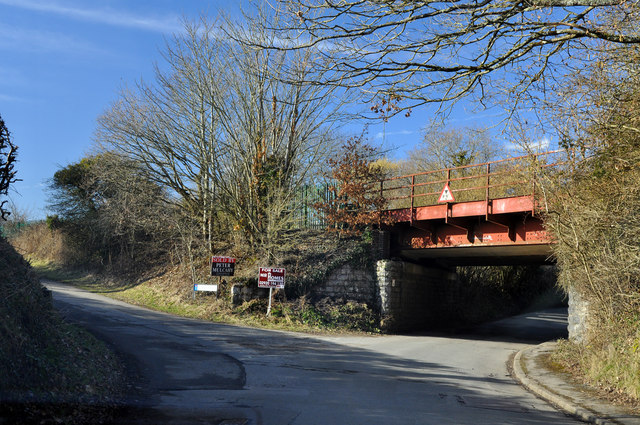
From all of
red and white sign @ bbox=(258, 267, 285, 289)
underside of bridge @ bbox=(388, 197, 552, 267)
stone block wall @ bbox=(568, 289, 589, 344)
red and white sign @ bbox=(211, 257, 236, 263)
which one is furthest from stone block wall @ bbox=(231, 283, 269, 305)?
stone block wall @ bbox=(568, 289, 589, 344)

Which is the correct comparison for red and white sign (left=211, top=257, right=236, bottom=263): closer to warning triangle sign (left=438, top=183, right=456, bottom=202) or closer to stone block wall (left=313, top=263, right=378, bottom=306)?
stone block wall (left=313, top=263, right=378, bottom=306)

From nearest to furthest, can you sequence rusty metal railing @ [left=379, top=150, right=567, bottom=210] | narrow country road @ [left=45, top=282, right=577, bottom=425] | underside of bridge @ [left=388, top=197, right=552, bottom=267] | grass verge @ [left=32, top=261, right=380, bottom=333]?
1. narrow country road @ [left=45, top=282, right=577, bottom=425]
2. rusty metal railing @ [left=379, top=150, right=567, bottom=210]
3. underside of bridge @ [left=388, top=197, right=552, bottom=267]
4. grass verge @ [left=32, top=261, right=380, bottom=333]

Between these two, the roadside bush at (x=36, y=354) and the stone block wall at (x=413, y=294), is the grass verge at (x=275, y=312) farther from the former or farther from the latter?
the roadside bush at (x=36, y=354)

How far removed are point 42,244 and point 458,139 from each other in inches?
1363

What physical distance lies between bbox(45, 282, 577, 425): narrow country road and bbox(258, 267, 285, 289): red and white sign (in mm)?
2960

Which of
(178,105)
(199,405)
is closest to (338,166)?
(178,105)

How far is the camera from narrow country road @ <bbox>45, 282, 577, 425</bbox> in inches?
289

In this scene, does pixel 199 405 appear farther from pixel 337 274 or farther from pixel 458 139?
pixel 458 139

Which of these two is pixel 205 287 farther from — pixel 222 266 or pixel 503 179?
pixel 503 179

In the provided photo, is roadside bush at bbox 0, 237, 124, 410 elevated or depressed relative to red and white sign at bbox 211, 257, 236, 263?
depressed

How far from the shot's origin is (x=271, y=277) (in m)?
20.9

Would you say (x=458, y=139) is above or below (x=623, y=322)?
above

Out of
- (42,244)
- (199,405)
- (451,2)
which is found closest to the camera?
(199,405)

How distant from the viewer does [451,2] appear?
320 inches
